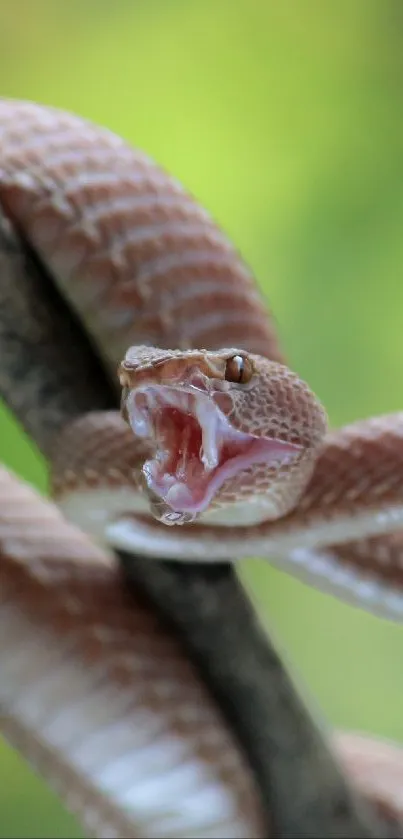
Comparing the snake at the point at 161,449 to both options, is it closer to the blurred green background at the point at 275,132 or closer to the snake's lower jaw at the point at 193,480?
the snake's lower jaw at the point at 193,480

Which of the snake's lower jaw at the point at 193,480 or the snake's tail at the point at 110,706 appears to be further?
the snake's tail at the point at 110,706

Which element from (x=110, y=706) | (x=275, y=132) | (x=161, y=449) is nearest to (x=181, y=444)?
(x=161, y=449)

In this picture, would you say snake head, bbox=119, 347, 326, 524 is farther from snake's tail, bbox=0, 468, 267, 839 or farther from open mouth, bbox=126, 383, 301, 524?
snake's tail, bbox=0, 468, 267, 839

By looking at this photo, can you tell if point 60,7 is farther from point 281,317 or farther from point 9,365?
point 9,365

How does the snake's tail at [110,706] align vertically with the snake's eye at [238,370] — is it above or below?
below

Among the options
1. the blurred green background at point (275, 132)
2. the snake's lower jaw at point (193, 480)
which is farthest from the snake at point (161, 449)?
the blurred green background at point (275, 132)

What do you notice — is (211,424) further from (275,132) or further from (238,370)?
(275,132)

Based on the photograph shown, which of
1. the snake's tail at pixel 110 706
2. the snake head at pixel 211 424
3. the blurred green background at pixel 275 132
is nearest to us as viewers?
the snake head at pixel 211 424
